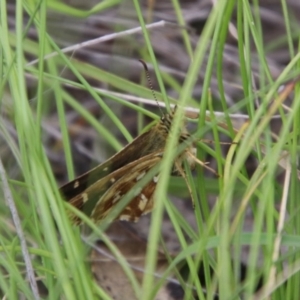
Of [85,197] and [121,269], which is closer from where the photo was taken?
[85,197]

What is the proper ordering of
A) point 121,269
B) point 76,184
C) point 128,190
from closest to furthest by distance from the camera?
point 76,184 < point 128,190 < point 121,269

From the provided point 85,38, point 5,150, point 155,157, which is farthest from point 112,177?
point 85,38

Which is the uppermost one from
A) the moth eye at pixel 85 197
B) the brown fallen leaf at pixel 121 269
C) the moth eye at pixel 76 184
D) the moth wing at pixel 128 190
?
the moth eye at pixel 76 184

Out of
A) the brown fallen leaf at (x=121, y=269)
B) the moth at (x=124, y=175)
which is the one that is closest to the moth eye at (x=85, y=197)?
the moth at (x=124, y=175)

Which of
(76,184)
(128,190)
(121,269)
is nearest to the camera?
(76,184)

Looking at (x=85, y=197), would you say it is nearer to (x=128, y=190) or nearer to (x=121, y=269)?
(x=128, y=190)

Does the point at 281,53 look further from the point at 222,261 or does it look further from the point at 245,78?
the point at 222,261

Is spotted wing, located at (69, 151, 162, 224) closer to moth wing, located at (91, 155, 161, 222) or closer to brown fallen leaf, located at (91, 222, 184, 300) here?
moth wing, located at (91, 155, 161, 222)

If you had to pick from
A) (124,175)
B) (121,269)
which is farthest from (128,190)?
(121,269)

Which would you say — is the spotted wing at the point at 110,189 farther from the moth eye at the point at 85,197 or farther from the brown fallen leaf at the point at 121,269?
the brown fallen leaf at the point at 121,269
